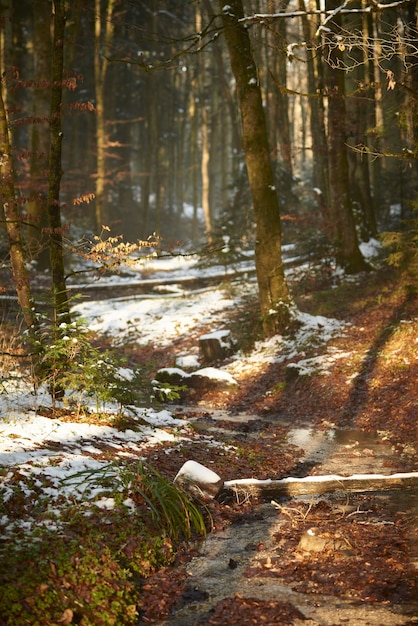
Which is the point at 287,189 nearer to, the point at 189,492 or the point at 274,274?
the point at 274,274

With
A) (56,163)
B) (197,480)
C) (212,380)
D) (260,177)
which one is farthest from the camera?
(260,177)

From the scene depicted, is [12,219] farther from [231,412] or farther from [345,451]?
[345,451]

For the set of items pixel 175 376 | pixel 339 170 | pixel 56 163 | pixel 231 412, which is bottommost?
pixel 231 412

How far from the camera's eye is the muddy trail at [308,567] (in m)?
4.30

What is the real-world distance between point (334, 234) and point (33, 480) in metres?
12.2

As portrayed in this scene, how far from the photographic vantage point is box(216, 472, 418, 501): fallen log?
6.63 metres

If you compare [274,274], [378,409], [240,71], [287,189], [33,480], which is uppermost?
[240,71]

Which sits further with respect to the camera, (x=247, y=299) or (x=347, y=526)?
(x=247, y=299)

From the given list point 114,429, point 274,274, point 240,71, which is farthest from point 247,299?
point 114,429

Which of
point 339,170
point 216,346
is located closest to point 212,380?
point 216,346

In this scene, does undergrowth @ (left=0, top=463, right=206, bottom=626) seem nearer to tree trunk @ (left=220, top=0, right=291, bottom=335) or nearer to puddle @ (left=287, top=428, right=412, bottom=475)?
puddle @ (left=287, top=428, right=412, bottom=475)

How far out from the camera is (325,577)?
188 inches

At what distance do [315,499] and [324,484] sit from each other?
0.26 m

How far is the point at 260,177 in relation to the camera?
517 inches
